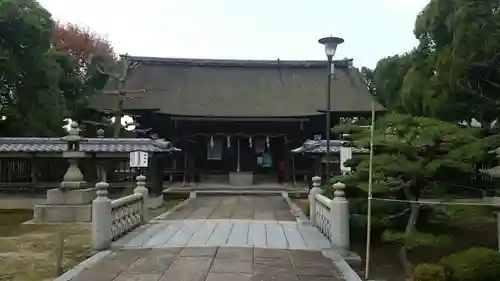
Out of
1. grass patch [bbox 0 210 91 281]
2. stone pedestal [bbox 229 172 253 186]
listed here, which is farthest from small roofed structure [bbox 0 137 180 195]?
stone pedestal [bbox 229 172 253 186]

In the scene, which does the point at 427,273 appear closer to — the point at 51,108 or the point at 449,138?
the point at 449,138

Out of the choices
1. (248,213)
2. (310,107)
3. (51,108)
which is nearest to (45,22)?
(51,108)

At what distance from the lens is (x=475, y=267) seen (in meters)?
6.95

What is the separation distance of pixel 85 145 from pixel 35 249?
409 inches

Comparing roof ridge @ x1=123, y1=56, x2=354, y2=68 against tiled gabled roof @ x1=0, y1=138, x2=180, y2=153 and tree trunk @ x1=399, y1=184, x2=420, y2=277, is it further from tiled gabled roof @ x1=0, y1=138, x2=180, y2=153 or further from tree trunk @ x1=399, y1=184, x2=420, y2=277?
tree trunk @ x1=399, y1=184, x2=420, y2=277

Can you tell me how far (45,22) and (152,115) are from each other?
861cm

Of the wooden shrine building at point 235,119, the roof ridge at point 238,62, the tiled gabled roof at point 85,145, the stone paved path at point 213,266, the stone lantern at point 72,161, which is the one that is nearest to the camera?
the stone paved path at point 213,266

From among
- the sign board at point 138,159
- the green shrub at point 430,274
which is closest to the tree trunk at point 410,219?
the green shrub at point 430,274

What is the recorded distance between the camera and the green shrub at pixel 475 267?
6.91 meters

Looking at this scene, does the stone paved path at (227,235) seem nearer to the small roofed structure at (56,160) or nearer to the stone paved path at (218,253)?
the stone paved path at (218,253)

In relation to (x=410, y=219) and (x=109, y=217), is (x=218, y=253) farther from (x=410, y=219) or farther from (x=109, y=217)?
(x=410, y=219)

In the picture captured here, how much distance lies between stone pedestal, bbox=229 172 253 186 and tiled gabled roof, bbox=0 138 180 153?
26.1ft

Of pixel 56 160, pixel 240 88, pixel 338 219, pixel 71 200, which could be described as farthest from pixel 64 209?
pixel 240 88

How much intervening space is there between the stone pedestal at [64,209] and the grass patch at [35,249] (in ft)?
2.55
